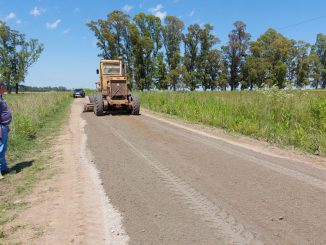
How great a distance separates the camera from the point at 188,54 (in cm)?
6738

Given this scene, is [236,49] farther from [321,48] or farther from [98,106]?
[98,106]

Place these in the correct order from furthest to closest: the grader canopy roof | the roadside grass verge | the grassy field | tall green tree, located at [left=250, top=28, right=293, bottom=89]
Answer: tall green tree, located at [left=250, top=28, right=293, bottom=89] → the grader canopy roof → the grassy field → the roadside grass verge

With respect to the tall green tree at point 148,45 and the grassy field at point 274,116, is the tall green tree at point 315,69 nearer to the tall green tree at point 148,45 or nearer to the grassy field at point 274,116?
the tall green tree at point 148,45

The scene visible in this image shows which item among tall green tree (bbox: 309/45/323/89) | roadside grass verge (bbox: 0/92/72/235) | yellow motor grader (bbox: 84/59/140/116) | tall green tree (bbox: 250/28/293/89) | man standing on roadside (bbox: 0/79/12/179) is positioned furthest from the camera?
tall green tree (bbox: 309/45/323/89)

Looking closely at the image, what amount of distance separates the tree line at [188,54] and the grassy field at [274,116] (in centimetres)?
4557

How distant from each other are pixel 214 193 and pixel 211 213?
0.83 meters

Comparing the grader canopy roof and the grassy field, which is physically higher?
the grader canopy roof

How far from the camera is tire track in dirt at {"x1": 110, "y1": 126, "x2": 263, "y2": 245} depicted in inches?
153

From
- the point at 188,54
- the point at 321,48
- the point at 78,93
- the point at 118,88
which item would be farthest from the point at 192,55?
the point at 118,88

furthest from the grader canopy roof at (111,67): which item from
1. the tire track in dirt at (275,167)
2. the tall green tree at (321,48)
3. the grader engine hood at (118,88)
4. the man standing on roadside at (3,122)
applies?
the tall green tree at (321,48)

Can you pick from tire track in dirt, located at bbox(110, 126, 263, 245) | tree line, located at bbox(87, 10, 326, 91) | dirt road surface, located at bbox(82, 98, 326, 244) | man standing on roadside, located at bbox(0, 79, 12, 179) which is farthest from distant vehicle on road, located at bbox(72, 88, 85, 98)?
tire track in dirt, located at bbox(110, 126, 263, 245)

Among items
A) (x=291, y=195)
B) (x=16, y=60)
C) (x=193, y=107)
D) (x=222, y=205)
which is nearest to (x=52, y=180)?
(x=222, y=205)

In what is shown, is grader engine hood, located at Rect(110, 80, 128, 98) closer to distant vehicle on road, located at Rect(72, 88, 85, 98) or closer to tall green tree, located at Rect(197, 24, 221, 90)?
distant vehicle on road, located at Rect(72, 88, 85, 98)

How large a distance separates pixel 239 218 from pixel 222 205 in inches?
19.2
